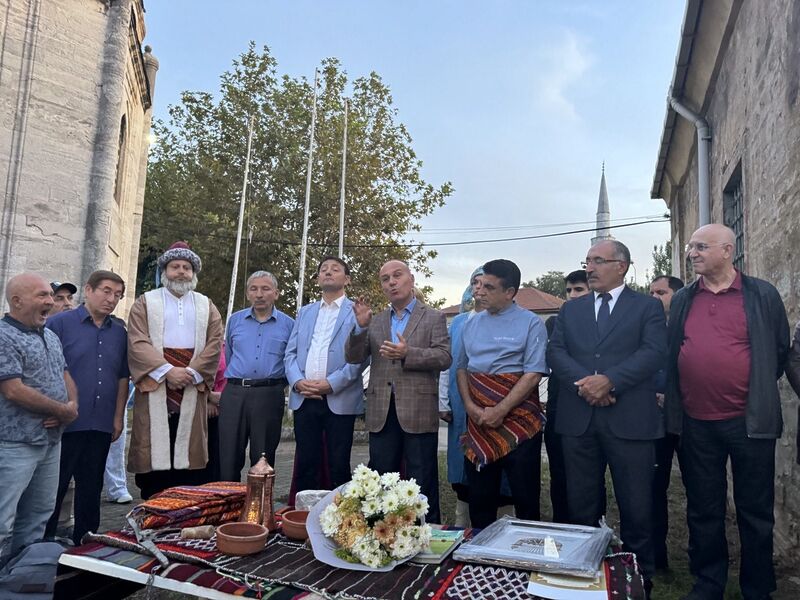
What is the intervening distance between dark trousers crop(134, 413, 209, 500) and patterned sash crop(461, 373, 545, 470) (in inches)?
82.0

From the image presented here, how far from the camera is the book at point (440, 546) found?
2309mm

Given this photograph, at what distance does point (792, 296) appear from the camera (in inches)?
168

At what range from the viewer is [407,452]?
4047 mm

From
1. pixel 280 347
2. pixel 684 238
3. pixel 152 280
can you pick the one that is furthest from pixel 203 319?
pixel 152 280

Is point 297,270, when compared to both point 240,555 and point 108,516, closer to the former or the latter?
point 108,516

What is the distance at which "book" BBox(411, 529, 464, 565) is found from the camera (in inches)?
90.9

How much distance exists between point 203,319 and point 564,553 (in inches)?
127

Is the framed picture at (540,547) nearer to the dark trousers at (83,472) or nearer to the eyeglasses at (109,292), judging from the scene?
the dark trousers at (83,472)

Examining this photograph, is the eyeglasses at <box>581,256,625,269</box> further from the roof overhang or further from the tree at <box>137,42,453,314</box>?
the tree at <box>137,42,453,314</box>

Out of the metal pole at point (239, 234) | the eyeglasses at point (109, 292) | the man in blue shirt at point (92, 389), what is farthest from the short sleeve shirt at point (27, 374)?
the metal pole at point (239, 234)

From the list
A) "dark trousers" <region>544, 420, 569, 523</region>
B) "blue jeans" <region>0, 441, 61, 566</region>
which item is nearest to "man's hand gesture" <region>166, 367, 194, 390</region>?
"blue jeans" <region>0, 441, 61, 566</region>

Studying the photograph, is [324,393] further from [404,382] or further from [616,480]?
[616,480]

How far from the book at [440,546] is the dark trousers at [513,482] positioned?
3.90 feet

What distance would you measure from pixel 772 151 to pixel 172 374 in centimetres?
489
